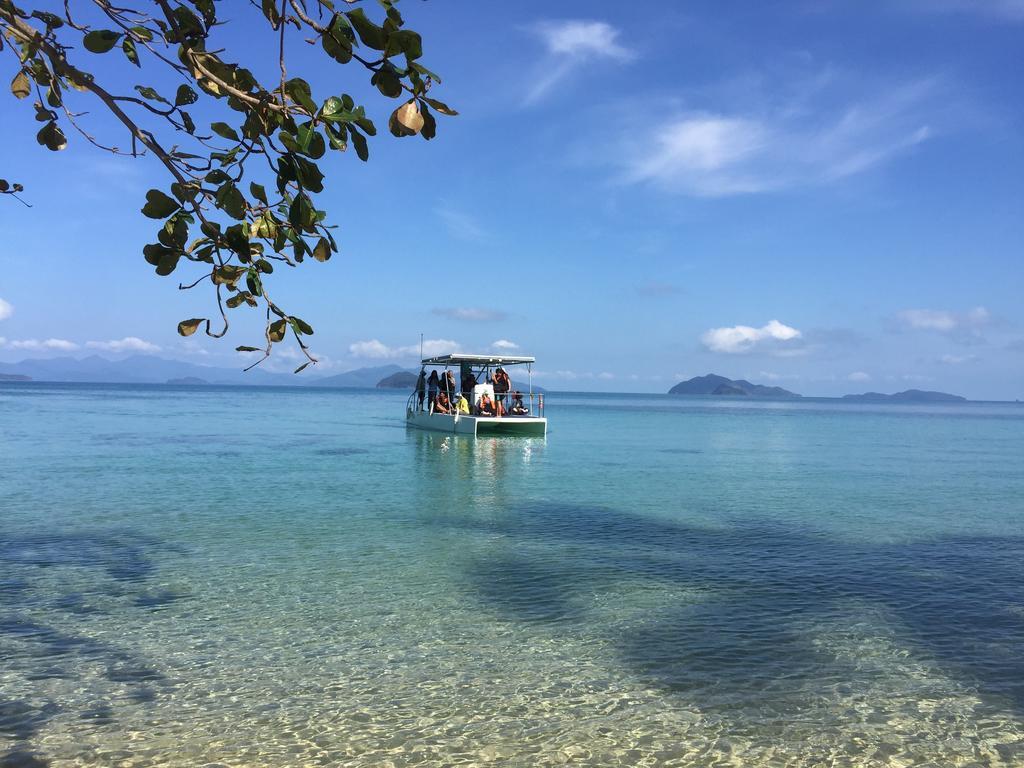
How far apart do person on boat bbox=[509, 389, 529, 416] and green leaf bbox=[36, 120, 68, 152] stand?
30.3 metres

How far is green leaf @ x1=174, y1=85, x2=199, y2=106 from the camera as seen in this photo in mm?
2965

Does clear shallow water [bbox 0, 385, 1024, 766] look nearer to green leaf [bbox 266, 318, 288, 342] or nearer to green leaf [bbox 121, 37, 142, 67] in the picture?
green leaf [bbox 266, 318, 288, 342]

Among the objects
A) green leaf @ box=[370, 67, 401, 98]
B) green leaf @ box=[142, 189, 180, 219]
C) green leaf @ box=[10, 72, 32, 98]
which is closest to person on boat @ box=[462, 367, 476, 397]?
green leaf @ box=[10, 72, 32, 98]

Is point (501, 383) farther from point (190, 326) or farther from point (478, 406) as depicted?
point (190, 326)

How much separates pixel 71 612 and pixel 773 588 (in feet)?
25.3

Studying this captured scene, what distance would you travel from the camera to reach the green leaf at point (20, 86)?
3.68 meters

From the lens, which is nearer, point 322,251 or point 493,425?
point 322,251

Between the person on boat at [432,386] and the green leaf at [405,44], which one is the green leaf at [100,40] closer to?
the green leaf at [405,44]

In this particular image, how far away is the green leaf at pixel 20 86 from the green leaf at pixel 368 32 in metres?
2.38

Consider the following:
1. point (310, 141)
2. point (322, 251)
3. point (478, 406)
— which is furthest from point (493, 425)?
point (310, 141)

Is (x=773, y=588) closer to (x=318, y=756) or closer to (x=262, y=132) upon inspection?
(x=318, y=756)

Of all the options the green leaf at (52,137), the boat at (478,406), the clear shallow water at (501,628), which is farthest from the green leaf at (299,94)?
the boat at (478,406)

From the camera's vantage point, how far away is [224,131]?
239 centimetres

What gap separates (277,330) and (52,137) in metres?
1.83
